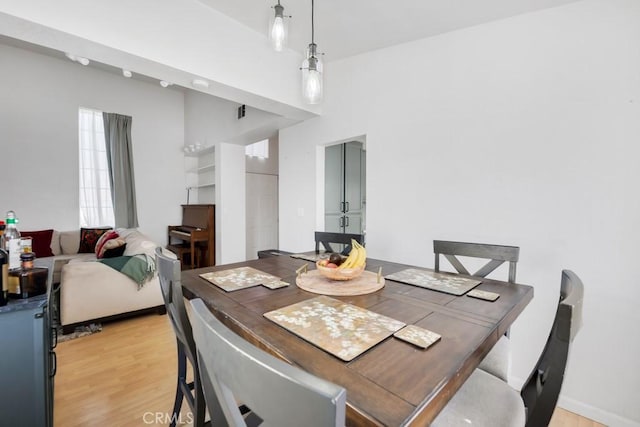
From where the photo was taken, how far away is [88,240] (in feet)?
13.9

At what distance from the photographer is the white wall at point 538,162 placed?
1.56 m

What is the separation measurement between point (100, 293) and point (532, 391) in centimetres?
324

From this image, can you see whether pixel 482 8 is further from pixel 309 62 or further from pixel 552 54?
pixel 309 62

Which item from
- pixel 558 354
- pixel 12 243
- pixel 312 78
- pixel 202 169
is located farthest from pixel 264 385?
pixel 202 169

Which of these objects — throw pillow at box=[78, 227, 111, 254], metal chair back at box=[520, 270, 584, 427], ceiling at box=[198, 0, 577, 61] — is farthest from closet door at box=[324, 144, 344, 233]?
metal chair back at box=[520, 270, 584, 427]

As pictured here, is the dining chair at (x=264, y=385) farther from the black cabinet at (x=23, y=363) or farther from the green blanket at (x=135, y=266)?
the green blanket at (x=135, y=266)

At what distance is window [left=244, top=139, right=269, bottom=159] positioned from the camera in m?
5.14

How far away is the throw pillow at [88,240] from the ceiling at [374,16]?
3850 mm

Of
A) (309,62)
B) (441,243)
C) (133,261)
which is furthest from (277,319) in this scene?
(133,261)

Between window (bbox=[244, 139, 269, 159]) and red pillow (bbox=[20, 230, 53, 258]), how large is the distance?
10.2ft

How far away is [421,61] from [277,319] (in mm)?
2322

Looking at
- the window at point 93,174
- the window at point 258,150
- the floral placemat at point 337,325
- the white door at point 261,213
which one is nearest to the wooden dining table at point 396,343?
the floral placemat at point 337,325

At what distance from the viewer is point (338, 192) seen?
15.1ft

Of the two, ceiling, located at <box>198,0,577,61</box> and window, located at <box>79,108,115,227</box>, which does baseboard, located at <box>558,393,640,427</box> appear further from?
window, located at <box>79,108,115,227</box>
